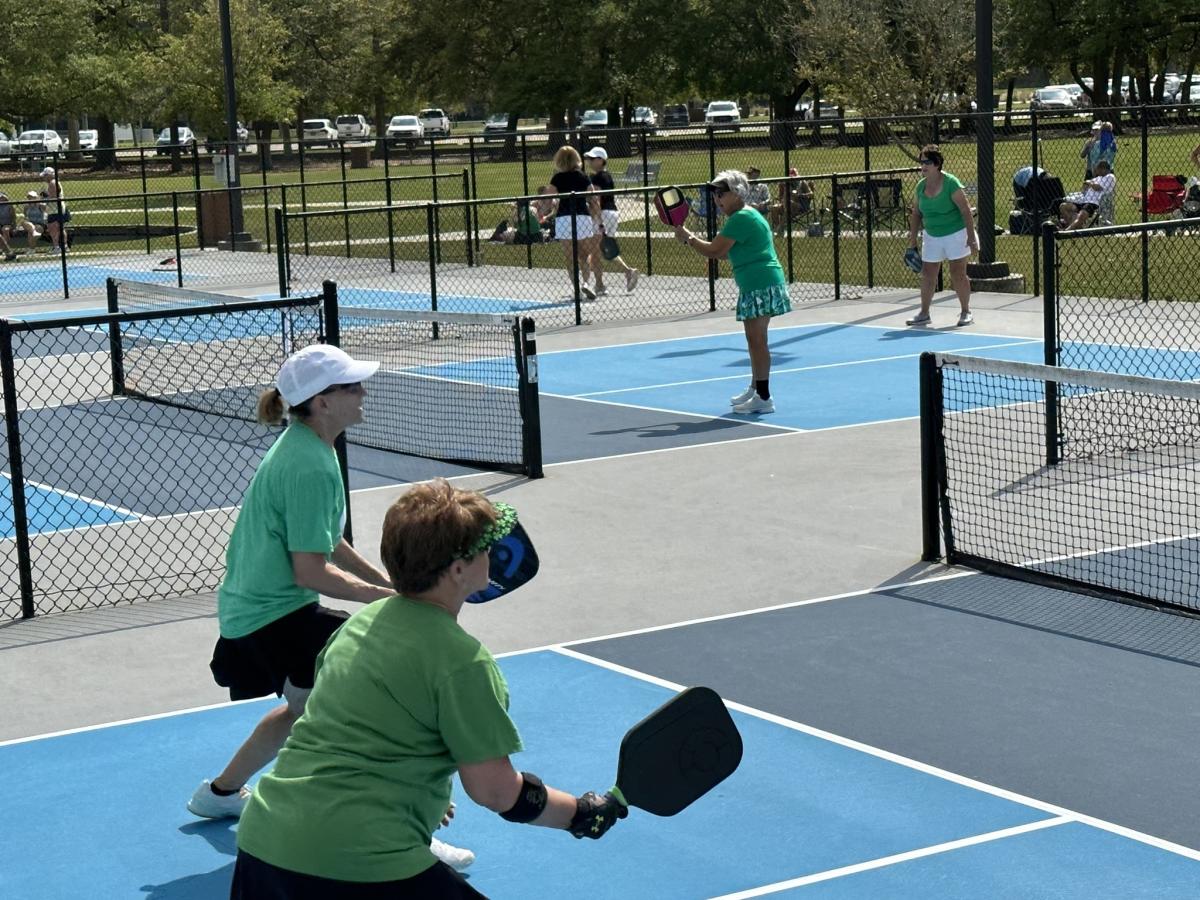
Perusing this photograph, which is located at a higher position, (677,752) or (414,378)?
(677,752)

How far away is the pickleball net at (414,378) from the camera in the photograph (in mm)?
12773

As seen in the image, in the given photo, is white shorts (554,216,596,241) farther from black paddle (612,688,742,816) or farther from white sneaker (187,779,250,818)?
black paddle (612,688,742,816)

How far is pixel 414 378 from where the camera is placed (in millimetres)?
17594

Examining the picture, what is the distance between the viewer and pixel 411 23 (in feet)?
267

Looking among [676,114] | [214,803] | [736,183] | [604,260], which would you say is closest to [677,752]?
[214,803]

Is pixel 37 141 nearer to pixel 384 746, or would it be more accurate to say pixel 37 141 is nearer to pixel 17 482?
pixel 17 482

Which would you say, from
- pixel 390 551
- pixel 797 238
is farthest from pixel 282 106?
pixel 390 551

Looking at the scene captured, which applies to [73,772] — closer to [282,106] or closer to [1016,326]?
[1016,326]

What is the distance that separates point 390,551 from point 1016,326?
54.2 feet

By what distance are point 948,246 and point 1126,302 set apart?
2995 millimetres

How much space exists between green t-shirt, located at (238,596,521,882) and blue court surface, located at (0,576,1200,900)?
2.20 meters

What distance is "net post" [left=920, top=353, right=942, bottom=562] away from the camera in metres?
9.97

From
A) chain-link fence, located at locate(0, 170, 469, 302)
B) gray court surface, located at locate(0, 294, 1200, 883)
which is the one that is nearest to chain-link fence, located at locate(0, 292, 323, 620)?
gray court surface, located at locate(0, 294, 1200, 883)

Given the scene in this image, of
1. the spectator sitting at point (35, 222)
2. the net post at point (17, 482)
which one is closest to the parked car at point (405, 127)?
the spectator sitting at point (35, 222)
